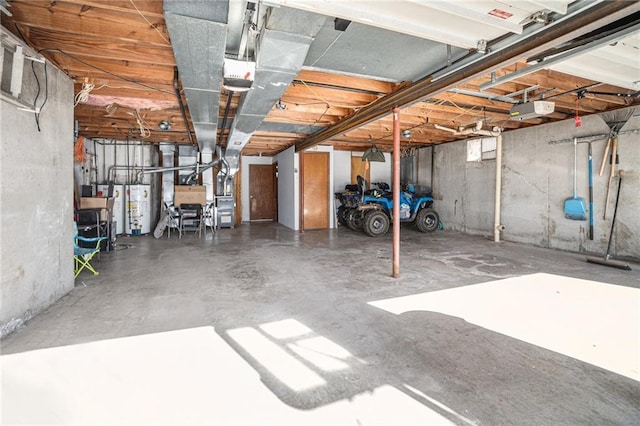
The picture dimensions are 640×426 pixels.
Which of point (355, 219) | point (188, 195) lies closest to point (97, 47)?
point (188, 195)

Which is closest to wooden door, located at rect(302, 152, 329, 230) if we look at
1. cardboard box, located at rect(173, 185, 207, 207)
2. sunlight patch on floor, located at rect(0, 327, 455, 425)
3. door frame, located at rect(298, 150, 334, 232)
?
door frame, located at rect(298, 150, 334, 232)

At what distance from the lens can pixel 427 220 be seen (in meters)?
7.53

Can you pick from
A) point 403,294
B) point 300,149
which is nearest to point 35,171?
point 403,294

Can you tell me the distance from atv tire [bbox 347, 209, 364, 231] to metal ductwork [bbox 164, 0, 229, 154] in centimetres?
458

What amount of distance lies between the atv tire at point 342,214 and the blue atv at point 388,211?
0.40 metres

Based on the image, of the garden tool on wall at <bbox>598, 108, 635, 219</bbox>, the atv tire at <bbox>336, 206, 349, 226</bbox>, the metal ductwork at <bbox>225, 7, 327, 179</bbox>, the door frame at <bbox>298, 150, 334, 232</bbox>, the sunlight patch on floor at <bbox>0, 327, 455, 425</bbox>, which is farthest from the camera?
the atv tire at <bbox>336, 206, 349, 226</bbox>

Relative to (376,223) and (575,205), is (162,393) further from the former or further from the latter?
(575,205)

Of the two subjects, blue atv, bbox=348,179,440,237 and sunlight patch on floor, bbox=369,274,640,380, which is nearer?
sunlight patch on floor, bbox=369,274,640,380

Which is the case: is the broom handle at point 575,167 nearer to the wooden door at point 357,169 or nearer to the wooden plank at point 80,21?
the wooden door at point 357,169

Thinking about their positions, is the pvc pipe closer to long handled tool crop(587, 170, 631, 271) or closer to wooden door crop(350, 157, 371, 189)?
long handled tool crop(587, 170, 631, 271)

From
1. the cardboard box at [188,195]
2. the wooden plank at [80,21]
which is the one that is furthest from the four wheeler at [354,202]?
the wooden plank at [80,21]

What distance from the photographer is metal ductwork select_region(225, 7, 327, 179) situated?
190cm

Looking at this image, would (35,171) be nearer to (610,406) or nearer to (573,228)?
(610,406)

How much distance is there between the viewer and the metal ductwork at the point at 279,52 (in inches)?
74.7
